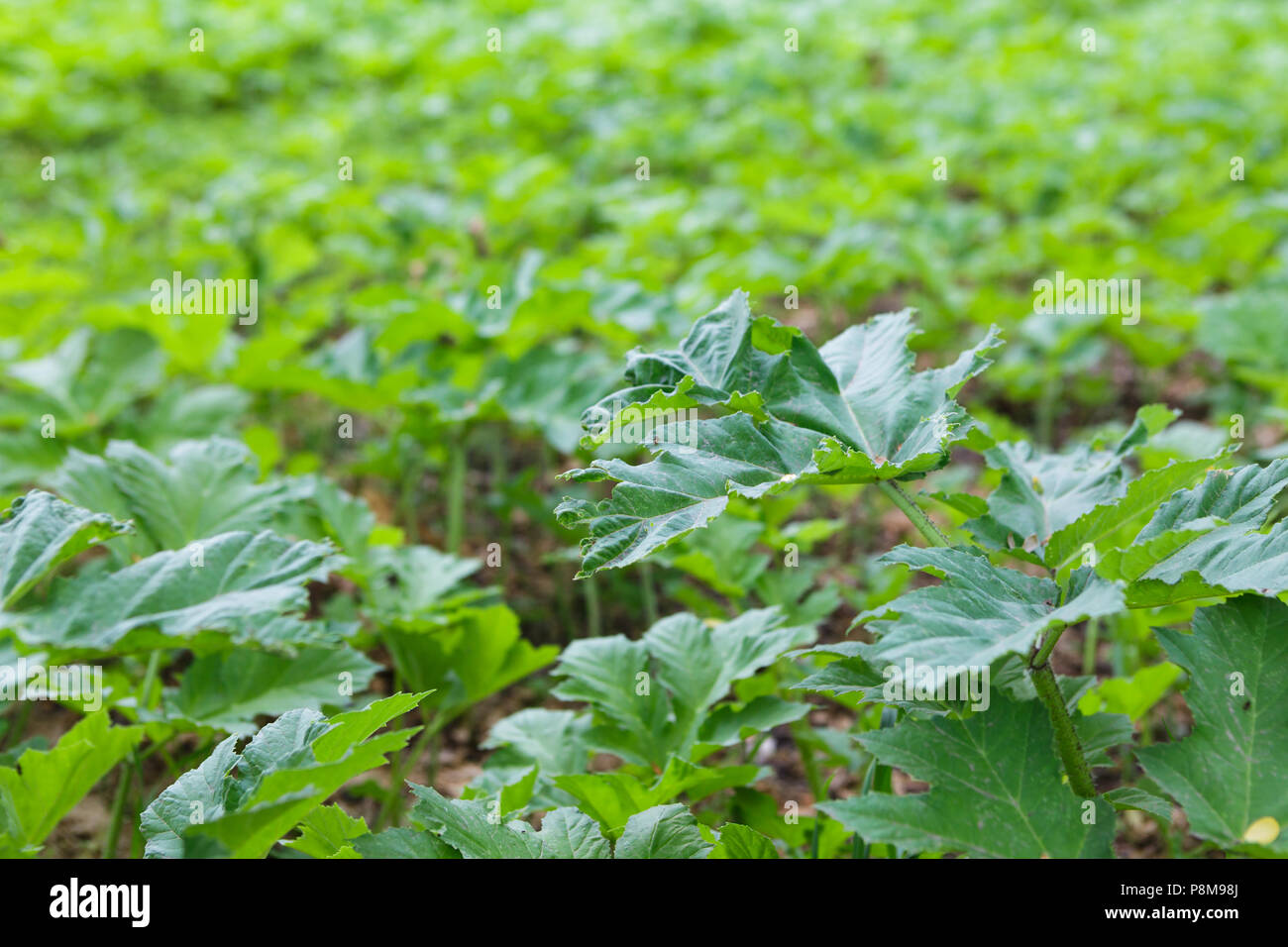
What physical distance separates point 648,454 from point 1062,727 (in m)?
1.53

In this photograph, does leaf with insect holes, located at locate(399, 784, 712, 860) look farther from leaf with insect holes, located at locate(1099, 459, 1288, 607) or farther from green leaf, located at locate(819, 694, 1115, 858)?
leaf with insect holes, located at locate(1099, 459, 1288, 607)

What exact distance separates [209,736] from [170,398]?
3.81 feet

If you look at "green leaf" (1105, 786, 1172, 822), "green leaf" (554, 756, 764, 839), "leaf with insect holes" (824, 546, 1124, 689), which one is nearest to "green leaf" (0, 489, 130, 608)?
"green leaf" (554, 756, 764, 839)

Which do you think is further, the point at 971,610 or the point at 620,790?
the point at 620,790

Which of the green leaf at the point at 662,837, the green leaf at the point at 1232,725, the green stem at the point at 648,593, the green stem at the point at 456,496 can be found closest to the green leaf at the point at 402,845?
the green leaf at the point at 662,837

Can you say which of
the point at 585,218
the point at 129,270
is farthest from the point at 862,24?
the point at 129,270

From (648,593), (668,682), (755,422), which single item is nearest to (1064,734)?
(755,422)

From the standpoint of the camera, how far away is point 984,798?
3.76 ft

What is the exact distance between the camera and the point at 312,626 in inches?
65.6

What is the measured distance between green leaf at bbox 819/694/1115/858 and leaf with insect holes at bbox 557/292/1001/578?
0.98ft

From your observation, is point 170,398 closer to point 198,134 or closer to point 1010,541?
point 1010,541

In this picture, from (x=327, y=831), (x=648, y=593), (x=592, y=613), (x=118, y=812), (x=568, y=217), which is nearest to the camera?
(x=327, y=831)

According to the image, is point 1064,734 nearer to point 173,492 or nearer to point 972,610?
point 972,610

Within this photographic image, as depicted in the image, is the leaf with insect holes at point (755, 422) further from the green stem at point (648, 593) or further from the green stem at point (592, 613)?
the green stem at point (592, 613)
